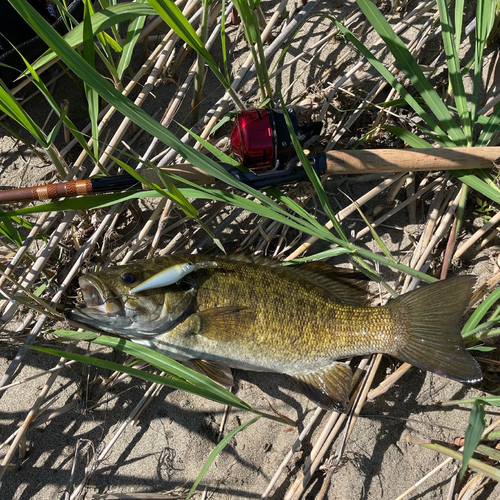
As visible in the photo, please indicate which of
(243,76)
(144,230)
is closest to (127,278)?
(144,230)

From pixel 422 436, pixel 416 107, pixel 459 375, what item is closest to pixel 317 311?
pixel 459 375

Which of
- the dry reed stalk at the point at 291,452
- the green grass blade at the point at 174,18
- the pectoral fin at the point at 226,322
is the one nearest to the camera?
the green grass blade at the point at 174,18

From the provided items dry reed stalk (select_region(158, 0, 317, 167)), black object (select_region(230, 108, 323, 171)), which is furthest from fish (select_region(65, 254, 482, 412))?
dry reed stalk (select_region(158, 0, 317, 167))

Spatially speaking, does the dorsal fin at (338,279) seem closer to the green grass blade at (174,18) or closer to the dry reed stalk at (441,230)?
the dry reed stalk at (441,230)

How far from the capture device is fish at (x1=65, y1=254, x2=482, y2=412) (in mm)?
2424

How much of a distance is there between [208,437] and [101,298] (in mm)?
1125

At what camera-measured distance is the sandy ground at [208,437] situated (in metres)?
2.82

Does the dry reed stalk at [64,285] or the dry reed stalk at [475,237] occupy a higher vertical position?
the dry reed stalk at [475,237]

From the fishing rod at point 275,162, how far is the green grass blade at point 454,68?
0.24 meters

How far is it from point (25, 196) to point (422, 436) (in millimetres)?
2550

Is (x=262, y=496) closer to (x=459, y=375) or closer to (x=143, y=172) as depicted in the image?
(x=459, y=375)

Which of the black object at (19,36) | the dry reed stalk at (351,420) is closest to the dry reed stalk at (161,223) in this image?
the black object at (19,36)

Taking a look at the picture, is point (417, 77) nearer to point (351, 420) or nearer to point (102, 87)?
point (102, 87)

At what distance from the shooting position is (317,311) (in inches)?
101
